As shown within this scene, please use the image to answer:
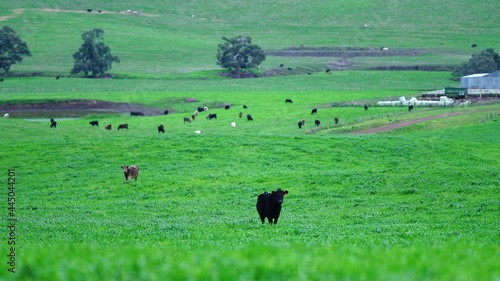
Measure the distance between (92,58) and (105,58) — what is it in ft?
7.75

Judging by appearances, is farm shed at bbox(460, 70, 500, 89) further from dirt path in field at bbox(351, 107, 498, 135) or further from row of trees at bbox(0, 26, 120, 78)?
row of trees at bbox(0, 26, 120, 78)

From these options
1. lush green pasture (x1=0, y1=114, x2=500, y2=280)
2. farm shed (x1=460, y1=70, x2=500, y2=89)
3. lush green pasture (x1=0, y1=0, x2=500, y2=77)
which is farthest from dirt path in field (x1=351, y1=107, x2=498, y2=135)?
lush green pasture (x1=0, y1=0, x2=500, y2=77)

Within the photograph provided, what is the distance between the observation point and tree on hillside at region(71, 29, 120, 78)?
129750 mm

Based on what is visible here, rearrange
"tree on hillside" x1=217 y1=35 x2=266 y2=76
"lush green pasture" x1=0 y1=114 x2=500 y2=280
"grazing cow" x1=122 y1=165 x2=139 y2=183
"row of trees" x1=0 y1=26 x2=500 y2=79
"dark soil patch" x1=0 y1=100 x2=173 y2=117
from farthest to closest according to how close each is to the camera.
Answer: "tree on hillside" x1=217 y1=35 x2=266 y2=76 < "row of trees" x1=0 y1=26 x2=500 y2=79 < "dark soil patch" x1=0 y1=100 x2=173 y2=117 < "grazing cow" x1=122 y1=165 x2=139 y2=183 < "lush green pasture" x1=0 y1=114 x2=500 y2=280

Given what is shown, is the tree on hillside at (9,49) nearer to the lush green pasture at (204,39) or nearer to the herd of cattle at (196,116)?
the lush green pasture at (204,39)

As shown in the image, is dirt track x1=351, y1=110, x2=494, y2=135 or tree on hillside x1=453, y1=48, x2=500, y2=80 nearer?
dirt track x1=351, y1=110, x2=494, y2=135

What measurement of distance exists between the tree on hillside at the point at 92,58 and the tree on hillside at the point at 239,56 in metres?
Result: 20.1

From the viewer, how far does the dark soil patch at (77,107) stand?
8912cm

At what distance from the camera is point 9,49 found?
5162 inches

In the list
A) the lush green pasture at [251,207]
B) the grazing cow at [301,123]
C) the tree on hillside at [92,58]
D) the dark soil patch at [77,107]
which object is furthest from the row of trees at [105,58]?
the lush green pasture at [251,207]

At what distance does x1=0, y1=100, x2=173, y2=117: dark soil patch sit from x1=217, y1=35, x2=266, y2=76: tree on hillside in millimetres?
45519

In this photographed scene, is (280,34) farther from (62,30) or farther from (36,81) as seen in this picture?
(36,81)

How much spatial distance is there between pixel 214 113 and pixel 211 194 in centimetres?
4837

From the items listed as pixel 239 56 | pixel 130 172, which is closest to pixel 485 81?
pixel 239 56
